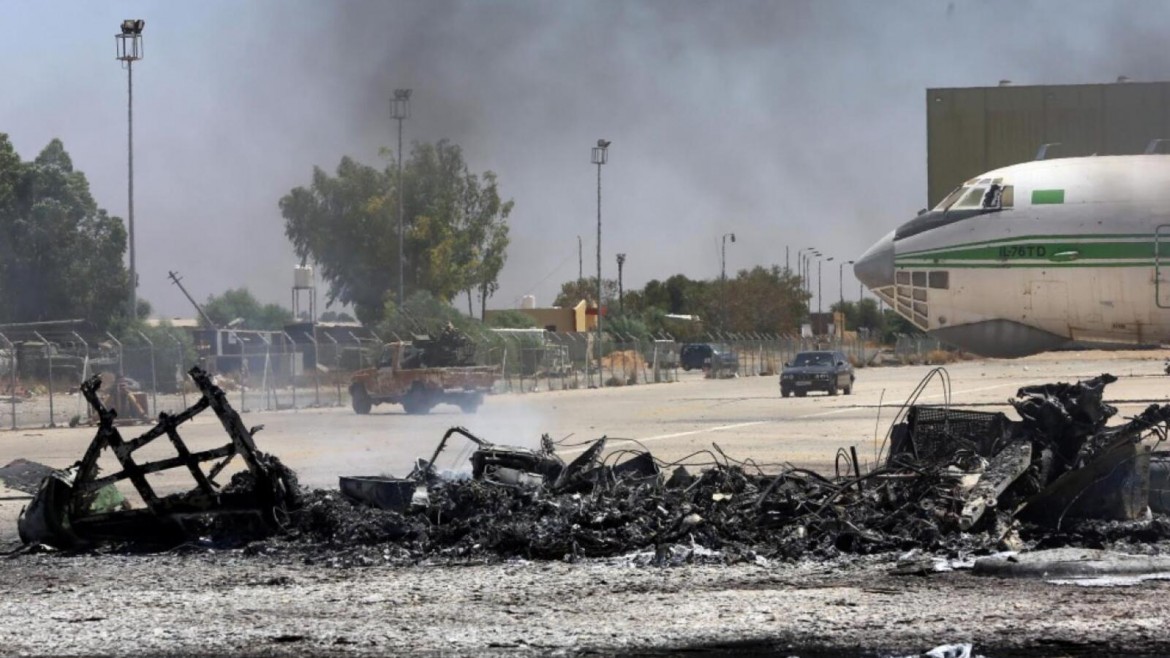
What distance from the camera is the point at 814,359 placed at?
46219 mm

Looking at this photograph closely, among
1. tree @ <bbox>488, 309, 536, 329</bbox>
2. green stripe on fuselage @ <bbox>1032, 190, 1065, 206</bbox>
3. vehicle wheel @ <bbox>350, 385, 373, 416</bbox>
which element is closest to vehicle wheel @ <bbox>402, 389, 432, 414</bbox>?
vehicle wheel @ <bbox>350, 385, 373, 416</bbox>

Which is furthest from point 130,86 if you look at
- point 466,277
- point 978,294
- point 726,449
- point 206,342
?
point 978,294

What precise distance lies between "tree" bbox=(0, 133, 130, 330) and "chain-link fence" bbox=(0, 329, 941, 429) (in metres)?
4.22

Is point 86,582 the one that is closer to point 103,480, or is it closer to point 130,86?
point 103,480

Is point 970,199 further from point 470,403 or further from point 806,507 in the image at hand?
point 470,403

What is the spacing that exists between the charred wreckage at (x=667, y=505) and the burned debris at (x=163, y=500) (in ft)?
0.06

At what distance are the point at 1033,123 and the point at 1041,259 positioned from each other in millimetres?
2030

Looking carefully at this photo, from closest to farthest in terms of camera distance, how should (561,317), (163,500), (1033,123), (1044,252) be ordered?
1. (163,500)
2. (1044,252)
3. (1033,123)
4. (561,317)

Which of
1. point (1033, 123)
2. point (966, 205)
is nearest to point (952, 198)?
point (966, 205)

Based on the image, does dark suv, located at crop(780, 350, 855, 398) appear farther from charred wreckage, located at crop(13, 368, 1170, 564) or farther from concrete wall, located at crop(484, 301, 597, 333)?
concrete wall, located at crop(484, 301, 597, 333)

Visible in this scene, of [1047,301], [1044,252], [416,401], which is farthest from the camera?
[416,401]

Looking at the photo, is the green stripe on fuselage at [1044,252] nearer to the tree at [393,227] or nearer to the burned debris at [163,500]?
the burned debris at [163,500]

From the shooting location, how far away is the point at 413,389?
37875mm

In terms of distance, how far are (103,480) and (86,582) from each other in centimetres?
199
